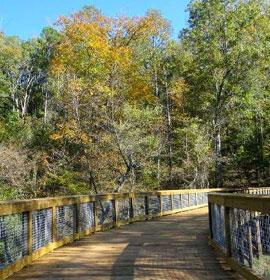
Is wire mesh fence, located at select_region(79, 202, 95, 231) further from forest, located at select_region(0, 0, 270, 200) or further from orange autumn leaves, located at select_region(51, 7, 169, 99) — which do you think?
orange autumn leaves, located at select_region(51, 7, 169, 99)

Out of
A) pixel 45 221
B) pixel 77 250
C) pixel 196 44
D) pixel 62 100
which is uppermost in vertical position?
pixel 196 44

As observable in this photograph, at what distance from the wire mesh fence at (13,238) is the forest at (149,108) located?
11841 millimetres

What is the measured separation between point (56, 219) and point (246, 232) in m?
3.42

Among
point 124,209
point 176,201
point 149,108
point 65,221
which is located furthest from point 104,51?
point 65,221

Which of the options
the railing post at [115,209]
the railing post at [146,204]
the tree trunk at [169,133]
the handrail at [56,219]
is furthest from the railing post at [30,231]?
the tree trunk at [169,133]

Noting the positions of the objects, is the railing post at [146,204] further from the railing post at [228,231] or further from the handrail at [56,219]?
the railing post at [228,231]

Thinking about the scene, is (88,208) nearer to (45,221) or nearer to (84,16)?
(45,221)

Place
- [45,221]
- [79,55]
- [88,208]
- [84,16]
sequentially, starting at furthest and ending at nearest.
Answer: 1. [84,16]
2. [79,55]
3. [88,208]
4. [45,221]

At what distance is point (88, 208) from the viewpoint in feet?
28.6

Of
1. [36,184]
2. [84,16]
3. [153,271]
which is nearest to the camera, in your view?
[153,271]

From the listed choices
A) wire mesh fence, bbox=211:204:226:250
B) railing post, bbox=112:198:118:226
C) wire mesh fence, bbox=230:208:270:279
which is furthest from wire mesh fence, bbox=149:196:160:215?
wire mesh fence, bbox=230:208:270:279

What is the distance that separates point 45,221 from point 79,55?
18995 mm

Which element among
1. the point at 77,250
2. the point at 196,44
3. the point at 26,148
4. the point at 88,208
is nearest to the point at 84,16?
the point at 196,44

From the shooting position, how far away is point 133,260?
18.7ft
